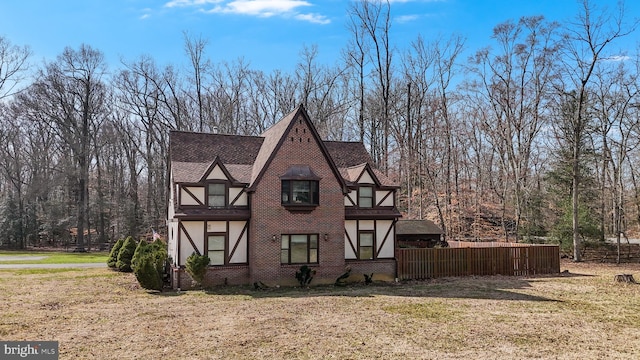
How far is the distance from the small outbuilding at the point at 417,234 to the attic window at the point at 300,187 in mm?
9561

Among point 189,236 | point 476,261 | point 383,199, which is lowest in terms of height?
point 476,261

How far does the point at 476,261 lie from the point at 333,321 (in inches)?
487

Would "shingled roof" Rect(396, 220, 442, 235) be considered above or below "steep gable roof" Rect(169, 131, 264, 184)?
below

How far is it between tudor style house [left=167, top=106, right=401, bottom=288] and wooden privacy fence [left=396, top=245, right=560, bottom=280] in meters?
0.99

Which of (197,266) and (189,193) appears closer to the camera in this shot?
(197,266)

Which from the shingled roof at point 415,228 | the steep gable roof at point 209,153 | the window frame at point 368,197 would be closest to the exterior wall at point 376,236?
the window frame at point 368,197

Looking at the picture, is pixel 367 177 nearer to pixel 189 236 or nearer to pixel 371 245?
pixel 371 245

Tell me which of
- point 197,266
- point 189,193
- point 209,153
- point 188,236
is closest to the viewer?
point 197,266

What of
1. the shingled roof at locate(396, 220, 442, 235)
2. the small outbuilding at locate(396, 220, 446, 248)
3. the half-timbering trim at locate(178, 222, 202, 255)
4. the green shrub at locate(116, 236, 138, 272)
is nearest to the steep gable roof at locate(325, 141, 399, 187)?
the shingled roof at locate(396, 220, 442, 235)

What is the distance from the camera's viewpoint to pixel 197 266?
16.8 meters

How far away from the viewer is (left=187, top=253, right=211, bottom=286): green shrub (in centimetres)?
1675

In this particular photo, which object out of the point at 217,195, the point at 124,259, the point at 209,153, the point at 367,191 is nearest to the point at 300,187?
the point at 217,195

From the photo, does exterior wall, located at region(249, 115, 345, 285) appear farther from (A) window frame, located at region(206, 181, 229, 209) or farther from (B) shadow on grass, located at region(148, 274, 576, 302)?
(A) window frame, located at region(206, 181, 229, 209)

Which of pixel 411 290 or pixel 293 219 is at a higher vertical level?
pixel 293 219
